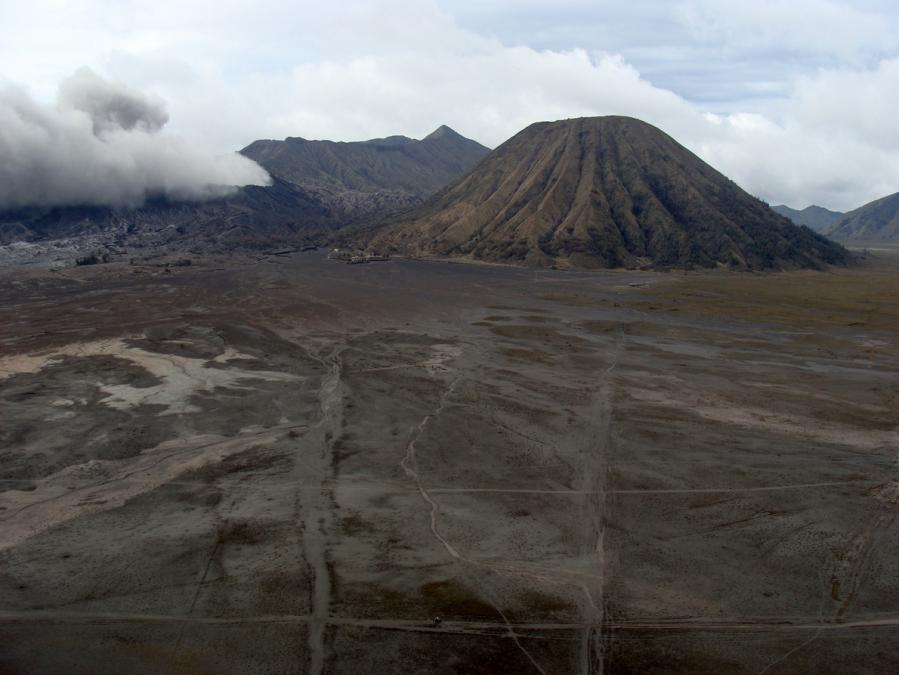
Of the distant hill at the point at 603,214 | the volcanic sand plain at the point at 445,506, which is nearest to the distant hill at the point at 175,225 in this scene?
the distant hill at the point at 603,214

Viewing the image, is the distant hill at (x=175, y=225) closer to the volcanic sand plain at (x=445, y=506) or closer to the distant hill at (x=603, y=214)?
the distant hill at (x=603, y=214)

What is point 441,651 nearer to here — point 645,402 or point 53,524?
point 53,524

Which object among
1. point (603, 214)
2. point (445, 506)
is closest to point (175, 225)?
point (603, 214)

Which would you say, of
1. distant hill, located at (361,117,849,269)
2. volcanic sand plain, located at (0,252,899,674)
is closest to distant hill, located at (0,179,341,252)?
distant hill, located at (361,117,849,269)

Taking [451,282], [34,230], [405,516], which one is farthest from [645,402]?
[34,230]

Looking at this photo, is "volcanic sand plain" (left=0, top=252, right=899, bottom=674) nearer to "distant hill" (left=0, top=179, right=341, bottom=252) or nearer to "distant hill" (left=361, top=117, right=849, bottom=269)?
"distant hill" (left=361, top=117, right=849, bottom=269)

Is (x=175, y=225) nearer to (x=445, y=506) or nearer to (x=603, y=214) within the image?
(x=603, y=214)
